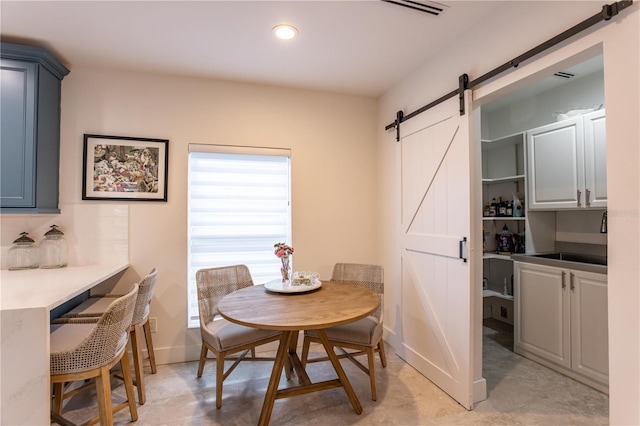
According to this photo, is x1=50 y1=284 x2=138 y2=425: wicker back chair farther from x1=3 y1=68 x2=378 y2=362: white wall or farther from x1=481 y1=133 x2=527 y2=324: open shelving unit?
x1=481 y1=133 x2=527 y2=324: open shelving unit

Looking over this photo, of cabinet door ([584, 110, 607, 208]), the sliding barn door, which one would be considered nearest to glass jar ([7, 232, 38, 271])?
the sliding barn door

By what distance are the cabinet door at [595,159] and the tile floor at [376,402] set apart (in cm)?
153

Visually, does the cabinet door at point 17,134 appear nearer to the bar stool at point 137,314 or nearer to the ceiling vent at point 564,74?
the bar stool at point 137,314

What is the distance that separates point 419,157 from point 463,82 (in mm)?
697

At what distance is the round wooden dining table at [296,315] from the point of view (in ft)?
5.69

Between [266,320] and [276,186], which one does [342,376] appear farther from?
[276,186]

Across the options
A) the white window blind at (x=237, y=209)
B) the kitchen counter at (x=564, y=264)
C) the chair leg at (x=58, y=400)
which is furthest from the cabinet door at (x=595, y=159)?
the chair leg at (x=58, y=400)

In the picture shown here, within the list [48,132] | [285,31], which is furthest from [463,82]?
[48,132]

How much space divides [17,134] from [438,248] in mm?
3277

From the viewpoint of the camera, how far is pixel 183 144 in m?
2.87

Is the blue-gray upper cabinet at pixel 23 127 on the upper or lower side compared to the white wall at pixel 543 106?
lower

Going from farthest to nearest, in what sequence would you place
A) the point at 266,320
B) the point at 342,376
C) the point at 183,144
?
the point at 183,144 → the point at 342,376 → the point at 266,320

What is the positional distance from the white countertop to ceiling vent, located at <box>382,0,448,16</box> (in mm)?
2501

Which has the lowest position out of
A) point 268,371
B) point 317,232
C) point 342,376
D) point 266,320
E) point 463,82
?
point 268,371
